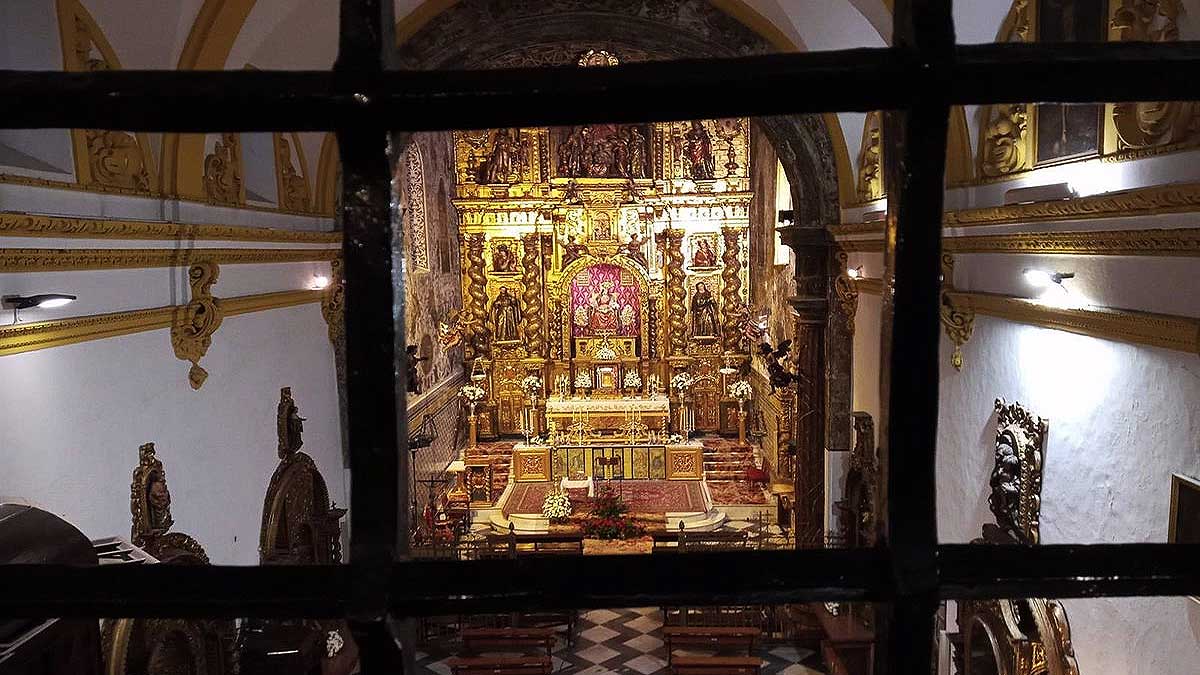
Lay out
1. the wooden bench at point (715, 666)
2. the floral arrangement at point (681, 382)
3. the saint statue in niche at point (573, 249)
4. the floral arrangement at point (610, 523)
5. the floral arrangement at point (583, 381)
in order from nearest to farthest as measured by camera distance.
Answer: the wooden bench at point (715, 666) < the floral arrangement at point (610, 523) < the floral arrangement at point (681, 382) < the floral arrangement at point (583, 381) < the saint statue in niche at point (573, 249)

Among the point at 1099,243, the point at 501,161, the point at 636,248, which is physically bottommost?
the point at 1099,243

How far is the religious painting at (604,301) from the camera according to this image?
1878cm

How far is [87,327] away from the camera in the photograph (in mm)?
4809

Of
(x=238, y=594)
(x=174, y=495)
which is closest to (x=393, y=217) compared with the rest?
(x=238, y=594)

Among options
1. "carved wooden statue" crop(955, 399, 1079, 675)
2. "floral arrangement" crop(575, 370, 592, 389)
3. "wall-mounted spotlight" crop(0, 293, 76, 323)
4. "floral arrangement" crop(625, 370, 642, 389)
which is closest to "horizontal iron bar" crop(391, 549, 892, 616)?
"wall-mounted spotlight" crop(0, 293, 76, 323)

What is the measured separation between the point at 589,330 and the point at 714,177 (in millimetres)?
4640

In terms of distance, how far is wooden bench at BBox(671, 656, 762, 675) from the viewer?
27.3ft

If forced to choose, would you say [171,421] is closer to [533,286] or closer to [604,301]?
[533,286]

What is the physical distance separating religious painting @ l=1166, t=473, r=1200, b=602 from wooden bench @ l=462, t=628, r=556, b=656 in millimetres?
6915

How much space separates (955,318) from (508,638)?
20.1 feet

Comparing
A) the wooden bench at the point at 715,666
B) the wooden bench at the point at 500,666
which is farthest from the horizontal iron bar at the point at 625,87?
the wooden bench at the point at 500,666

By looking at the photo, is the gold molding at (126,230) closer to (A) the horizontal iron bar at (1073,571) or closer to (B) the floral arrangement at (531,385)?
(A) the horizontal iron bar at (1073,571)

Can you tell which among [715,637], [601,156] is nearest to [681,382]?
[601,156]

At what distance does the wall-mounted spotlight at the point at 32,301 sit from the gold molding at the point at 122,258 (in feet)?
0.50
